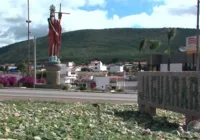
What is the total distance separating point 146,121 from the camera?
1658cm

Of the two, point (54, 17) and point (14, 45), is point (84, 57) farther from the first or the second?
point (54, 17)

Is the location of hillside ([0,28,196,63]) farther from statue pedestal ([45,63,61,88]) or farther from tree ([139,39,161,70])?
statue pedestal ([45,63,61,88])

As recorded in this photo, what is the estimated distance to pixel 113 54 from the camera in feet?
582

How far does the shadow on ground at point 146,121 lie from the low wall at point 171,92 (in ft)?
1.56

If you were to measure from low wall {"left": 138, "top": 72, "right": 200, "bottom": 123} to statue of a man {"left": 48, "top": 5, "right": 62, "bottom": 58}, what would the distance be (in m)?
18.9

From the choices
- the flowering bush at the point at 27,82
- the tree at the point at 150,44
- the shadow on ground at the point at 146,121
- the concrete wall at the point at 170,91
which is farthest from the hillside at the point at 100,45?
the shadow on ground at the point at 146,121

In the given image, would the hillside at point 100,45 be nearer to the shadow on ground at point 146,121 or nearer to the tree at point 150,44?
the tree at point 150,44

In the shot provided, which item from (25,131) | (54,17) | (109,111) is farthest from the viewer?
(54,17)

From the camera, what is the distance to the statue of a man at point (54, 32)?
3872 cm

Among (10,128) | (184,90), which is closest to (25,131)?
(10,128)

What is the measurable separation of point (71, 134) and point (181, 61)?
6811 centimetres

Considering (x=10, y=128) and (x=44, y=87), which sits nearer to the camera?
(x=10, y=128)

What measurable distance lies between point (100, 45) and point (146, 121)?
163 metres

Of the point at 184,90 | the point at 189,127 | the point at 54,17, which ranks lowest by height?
the point at 189,127
